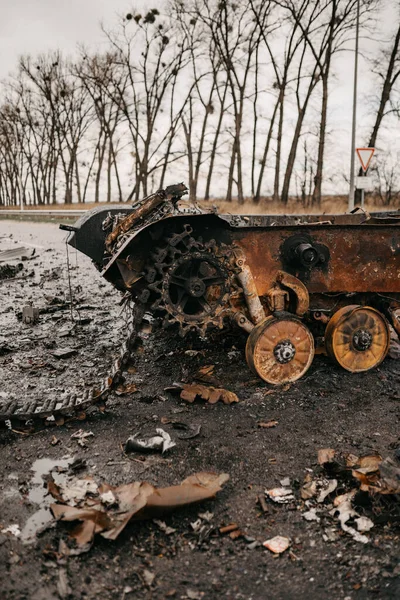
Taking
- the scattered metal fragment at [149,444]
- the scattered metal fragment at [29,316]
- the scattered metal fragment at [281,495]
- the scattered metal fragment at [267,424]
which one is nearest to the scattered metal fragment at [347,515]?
the scattered metal fragment at [281,495]

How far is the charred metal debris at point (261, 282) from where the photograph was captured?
4.46 meters

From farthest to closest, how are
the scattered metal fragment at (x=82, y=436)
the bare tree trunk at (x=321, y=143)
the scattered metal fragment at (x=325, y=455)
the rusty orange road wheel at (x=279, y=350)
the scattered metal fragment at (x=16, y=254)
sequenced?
the bare tree trunk at (x=321, y=143) < the scattered metal fragment at (x=16, y=254) < the rusty orange road wheel at (x=279, y=350) < the scattered metal fragment at (x=82, y=436) < the scattered metal fragment at (x=325, y=455)

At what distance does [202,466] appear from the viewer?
3.51 m

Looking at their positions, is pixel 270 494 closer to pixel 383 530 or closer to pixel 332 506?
pixel 332 506

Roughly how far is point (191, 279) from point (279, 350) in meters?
1.01

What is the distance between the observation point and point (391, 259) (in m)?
5.32

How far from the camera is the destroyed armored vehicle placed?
450cm

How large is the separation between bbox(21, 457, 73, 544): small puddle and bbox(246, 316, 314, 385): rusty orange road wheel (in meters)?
1.82

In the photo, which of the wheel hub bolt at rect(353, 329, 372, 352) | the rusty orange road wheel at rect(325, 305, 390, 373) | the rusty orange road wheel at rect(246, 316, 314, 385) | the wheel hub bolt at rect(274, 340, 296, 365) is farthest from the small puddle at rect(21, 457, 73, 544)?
the wheel hub bolt at rect(353, 329, 372, 352)

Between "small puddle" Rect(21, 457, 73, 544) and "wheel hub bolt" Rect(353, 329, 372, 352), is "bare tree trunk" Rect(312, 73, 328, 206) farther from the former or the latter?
"small puddle" Rect(21, 457, 73, 544)

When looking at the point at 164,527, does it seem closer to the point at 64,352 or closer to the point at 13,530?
the point at 13,530

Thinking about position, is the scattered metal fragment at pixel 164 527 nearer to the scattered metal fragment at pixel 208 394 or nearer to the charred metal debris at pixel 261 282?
the charred metal debris at pixel 261 282

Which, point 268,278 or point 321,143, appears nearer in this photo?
point 268,278

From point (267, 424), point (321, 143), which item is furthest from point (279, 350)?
point (321, 143)
